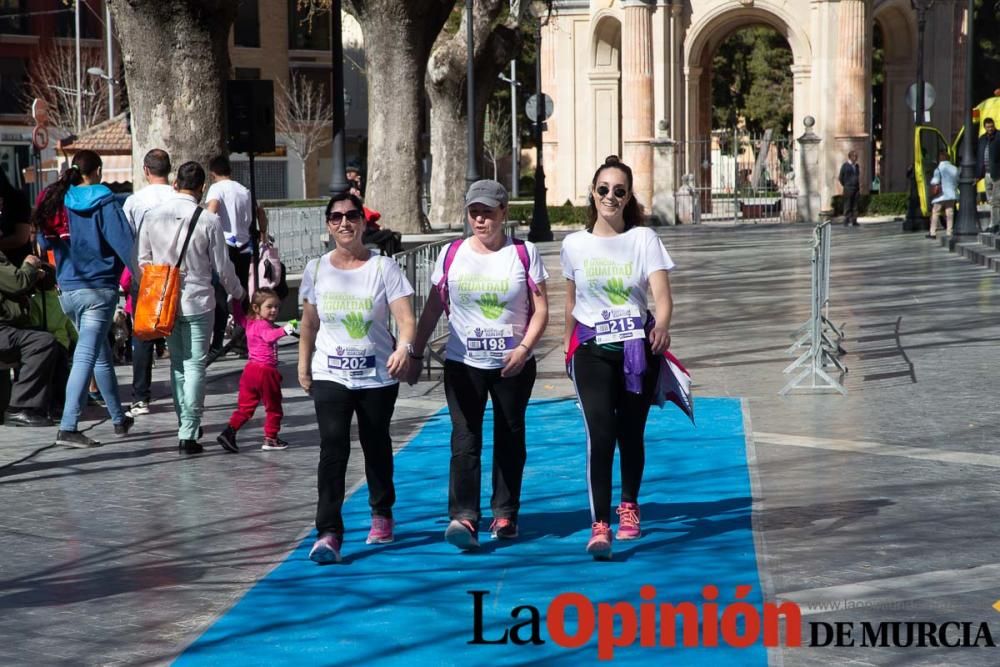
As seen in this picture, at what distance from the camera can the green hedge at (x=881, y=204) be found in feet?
142

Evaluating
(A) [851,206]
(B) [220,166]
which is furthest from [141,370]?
(A) [851,206]

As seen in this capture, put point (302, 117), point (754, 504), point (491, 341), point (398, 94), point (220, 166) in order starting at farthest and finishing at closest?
point (302, 117)
point (398, 94)
point (220, 166)
point (754, 504)
point (491, 341)

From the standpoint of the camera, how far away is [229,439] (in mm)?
10039

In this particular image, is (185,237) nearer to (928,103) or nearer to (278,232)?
(278,232)

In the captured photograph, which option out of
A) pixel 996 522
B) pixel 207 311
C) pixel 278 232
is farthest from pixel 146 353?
pixel 278 232

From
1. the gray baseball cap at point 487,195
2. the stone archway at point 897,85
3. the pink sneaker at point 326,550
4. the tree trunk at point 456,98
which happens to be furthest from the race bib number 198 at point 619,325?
the stone archway at point 897,85

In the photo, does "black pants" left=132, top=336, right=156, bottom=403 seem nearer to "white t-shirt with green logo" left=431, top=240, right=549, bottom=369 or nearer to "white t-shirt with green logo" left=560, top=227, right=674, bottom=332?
"white t-shirt with green logo" left=431, top=240, right=549, bottom=369

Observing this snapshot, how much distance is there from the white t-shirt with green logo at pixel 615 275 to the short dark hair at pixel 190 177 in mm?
3741

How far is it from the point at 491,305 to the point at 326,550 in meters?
1.31

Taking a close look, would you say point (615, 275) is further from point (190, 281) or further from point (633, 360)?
point (190, 281)

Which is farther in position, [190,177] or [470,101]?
[470,101]

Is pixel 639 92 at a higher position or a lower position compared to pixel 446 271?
higher

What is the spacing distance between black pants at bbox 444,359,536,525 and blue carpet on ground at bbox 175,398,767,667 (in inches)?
11.0

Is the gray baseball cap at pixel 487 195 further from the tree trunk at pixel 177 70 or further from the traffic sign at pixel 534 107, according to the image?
the traffic sign at pixel 534 107
